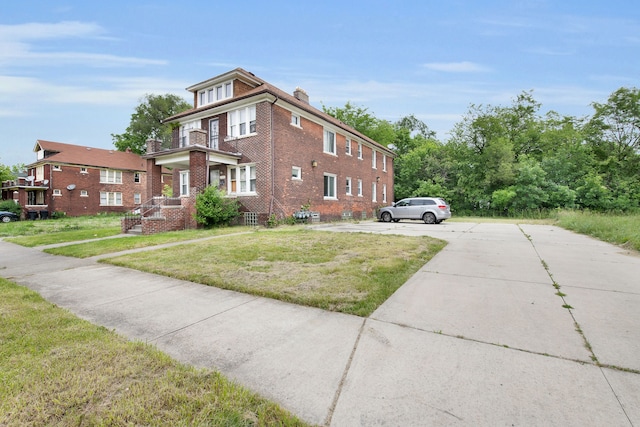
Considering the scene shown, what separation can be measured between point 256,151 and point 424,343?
46.7 ft

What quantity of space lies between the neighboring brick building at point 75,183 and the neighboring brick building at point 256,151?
21451 mm

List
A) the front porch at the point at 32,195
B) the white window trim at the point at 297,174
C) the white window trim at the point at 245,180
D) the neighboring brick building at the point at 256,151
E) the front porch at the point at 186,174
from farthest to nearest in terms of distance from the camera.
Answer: the front porch at the point at 32,195 < the white window trim at the point at 297,174 < the white window trim at the point at 245,180 < the neighboring brick building at the point at 256,151 < the front porch at the point at 186,174

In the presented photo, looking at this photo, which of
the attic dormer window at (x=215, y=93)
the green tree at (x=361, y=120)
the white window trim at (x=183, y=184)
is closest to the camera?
the attic dormer window at (x=215, y=93)

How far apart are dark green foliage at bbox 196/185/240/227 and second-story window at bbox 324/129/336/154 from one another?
8.62 metres

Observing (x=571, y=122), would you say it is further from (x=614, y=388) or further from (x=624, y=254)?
(x=614, y=388)

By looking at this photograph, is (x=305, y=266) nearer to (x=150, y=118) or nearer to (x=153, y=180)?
(x=153, y=180)

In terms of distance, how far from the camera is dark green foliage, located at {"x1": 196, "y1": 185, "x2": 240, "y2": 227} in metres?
13.2

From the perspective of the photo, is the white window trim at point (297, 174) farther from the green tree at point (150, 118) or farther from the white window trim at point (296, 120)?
the green tree at point (150, 118)

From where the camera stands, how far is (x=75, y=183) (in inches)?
1257

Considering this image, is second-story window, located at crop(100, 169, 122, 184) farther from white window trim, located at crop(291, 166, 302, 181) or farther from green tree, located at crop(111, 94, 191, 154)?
white window trim, located at crop(291, 166, 302, 181)

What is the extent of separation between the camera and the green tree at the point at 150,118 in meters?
44.7

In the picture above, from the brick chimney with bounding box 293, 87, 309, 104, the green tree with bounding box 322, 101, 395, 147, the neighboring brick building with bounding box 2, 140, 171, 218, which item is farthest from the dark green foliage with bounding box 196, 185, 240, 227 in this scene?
the neighboring brick building with bounding box 2, 140, 171, 218

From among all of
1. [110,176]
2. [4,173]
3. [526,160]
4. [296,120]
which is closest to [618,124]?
[526,160]

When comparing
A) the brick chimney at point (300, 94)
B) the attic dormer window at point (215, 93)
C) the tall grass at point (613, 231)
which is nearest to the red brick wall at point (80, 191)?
the attic dormer window at point (215, 93)
